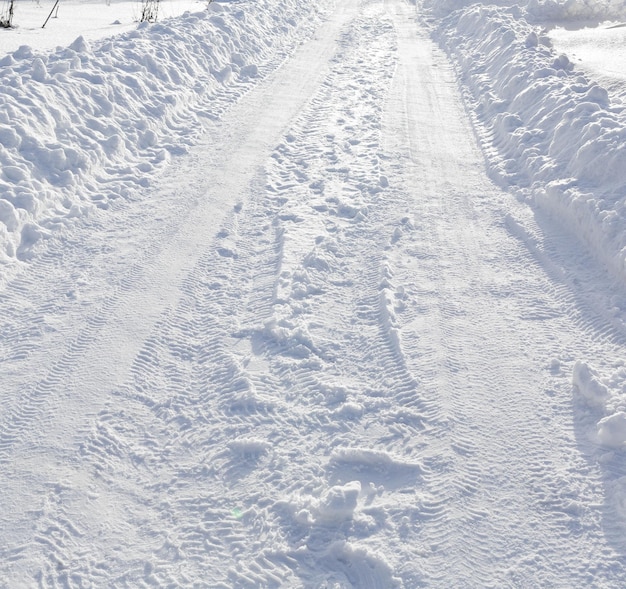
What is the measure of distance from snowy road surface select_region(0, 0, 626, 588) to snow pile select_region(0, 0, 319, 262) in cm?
40

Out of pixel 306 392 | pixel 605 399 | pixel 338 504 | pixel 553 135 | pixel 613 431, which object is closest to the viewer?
pixel 338 504

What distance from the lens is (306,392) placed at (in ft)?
13.8

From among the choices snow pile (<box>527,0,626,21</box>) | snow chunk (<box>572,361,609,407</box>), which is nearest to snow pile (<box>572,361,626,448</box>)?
snow chunk (<box>572,361,609,407</box>)

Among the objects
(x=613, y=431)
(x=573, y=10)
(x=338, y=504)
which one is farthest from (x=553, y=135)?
(x=573, y=10)

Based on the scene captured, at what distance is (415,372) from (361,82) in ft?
25.2

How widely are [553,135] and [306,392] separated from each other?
5130 millimetres

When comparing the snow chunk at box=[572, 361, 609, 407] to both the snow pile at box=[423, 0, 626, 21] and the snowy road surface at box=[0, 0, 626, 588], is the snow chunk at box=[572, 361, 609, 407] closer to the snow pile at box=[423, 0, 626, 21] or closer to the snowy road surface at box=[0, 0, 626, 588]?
the snowy road surface at box=[0, 0, 626, 588]

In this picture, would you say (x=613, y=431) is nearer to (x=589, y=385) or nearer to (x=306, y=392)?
(x=589, y=385)

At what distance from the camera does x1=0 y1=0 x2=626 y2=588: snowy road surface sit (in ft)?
10.5

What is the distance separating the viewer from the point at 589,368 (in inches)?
165

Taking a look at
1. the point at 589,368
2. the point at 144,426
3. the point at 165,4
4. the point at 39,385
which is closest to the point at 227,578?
the point at 144,426

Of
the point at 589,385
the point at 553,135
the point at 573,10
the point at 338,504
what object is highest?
the point at 573,10

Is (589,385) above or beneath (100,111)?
beneath

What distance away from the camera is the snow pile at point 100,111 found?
619cm
